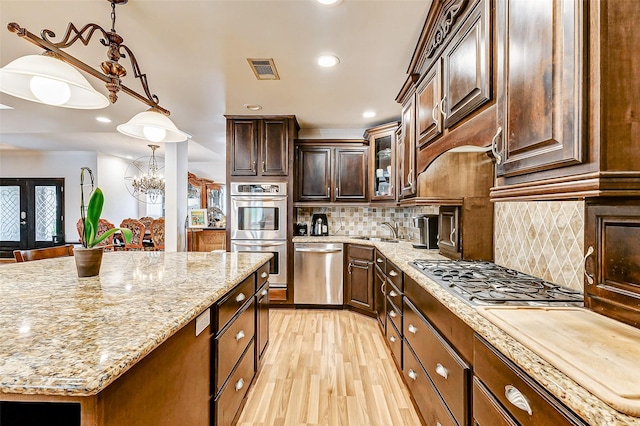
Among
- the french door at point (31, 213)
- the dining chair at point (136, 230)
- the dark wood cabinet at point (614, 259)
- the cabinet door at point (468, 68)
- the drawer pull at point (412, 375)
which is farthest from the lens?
the french door at point (31, 213)

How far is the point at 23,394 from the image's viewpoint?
63 cm

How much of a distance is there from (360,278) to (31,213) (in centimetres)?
812

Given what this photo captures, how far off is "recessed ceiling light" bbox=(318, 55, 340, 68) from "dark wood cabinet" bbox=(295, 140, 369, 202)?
1.65 metres

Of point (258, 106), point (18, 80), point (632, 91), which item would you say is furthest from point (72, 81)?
point (258, 106)

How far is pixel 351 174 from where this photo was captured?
4137 millimetres

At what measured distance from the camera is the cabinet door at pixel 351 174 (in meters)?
4.13

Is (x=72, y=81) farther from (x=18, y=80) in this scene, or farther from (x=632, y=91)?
(x=632, y=91)

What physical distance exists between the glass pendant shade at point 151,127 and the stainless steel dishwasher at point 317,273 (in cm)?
210

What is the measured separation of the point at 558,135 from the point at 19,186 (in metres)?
10.0

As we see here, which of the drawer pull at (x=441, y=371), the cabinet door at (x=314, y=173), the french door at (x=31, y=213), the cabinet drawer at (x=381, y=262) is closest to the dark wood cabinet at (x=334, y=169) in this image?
the cabinet door at (x=314, y=173)

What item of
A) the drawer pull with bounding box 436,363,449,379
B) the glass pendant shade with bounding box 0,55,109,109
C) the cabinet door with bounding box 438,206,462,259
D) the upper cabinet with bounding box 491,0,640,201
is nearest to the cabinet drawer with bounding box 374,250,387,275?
the cabinet door with bounding box 438,206,462,259

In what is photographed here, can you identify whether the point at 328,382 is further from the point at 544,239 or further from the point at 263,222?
the point at 263,222

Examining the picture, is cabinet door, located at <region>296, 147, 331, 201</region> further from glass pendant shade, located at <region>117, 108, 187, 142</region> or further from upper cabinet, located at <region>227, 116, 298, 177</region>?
glass pendant shade, located at <region>117, 108, 187, 142</region>

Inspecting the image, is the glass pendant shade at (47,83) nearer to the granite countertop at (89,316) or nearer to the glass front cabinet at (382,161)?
the granite countertop at (89,316)
